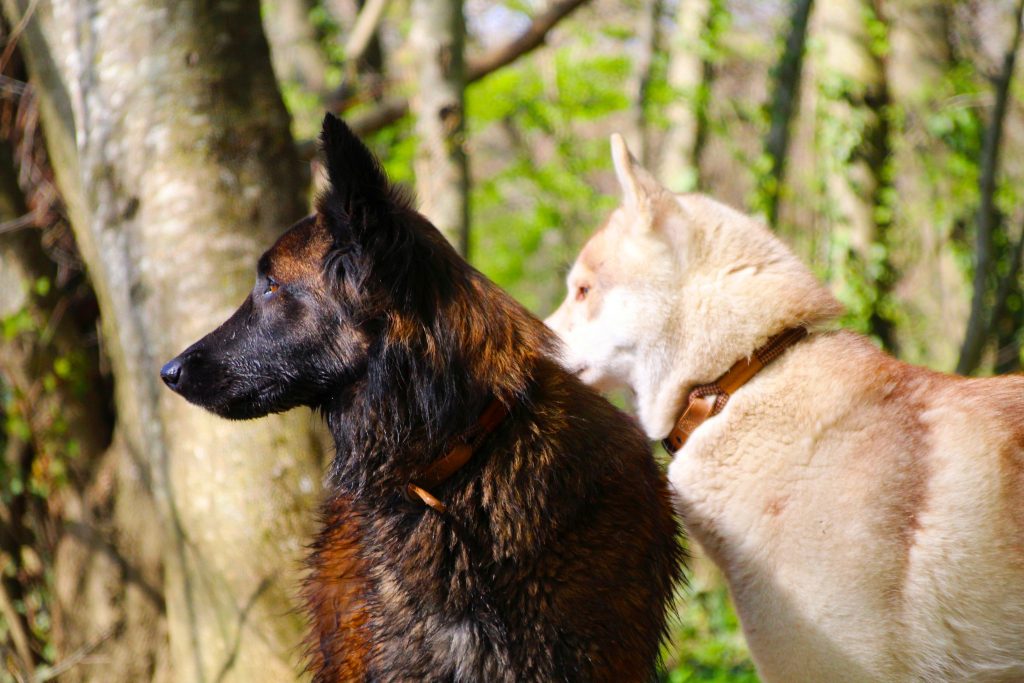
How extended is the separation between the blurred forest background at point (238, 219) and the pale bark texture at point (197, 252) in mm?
10

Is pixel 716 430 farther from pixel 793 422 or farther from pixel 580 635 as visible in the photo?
pixel 580 635

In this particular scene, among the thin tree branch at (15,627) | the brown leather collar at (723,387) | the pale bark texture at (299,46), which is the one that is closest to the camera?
the brown leather collar at (723,387)

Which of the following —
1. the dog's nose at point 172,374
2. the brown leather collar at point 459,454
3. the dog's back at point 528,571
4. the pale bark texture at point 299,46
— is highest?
the pale bark texture at point 299,46

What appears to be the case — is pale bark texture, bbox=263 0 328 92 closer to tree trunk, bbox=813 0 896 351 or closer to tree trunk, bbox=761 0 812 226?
tree trunk, bbox=761 0 812 226

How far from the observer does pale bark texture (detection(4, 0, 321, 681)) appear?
3701mm

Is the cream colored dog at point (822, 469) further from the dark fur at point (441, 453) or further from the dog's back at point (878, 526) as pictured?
the dark fur at point (441, 453)

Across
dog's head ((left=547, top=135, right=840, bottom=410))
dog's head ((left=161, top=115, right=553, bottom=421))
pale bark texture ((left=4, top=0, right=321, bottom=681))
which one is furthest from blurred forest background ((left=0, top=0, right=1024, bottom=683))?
dog's head ((left=547, top=135, right=840, bottom=410))

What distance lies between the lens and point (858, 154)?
288 inches

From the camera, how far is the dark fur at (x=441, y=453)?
2574mm

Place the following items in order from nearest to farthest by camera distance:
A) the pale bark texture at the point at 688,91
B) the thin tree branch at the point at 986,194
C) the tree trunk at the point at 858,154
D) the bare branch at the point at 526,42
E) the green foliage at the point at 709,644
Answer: the thin tree branch at the point at 986,194 → the green foliage at the point at 709,644 → the bare branch at the point at 526,42 → the tree trunk at the point at 858,154 → the pale bark texture at the point at 688,91

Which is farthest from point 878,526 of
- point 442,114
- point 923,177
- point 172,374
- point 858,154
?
point 923,177

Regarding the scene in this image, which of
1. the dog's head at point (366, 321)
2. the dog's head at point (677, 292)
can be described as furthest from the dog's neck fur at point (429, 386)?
the dog's head at point (677, 292)

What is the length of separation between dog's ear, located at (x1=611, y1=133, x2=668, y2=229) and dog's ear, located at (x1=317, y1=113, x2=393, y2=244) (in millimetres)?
1152

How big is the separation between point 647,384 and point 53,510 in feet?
12.0
